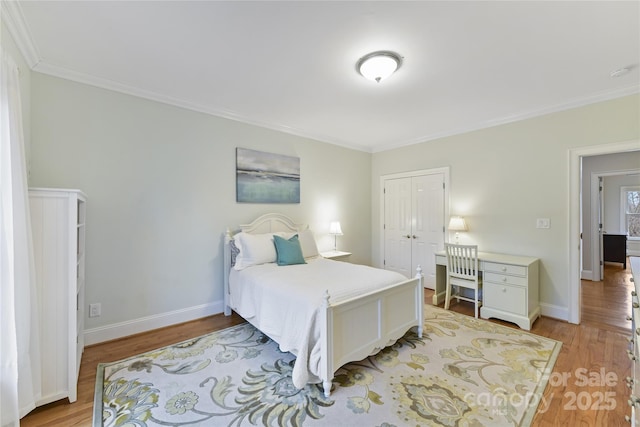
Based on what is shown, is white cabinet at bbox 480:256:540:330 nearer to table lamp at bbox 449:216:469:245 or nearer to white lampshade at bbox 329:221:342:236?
table lamp at bbox 449:216:469:245

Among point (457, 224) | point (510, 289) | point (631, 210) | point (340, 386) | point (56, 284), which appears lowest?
point (340, 386)

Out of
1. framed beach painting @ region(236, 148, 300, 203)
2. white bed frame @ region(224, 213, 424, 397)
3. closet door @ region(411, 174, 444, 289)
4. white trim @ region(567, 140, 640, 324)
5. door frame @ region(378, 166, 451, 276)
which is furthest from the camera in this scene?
closet door @ region(411, 174, 444, 289)

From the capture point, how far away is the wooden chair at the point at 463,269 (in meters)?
3.34

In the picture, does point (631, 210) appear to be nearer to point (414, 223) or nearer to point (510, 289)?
point (414, 223)

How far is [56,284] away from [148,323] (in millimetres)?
1304

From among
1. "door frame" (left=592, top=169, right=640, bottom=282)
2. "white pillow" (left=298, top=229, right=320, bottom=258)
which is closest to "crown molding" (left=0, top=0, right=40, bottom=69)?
"white pillow" (left=298, top=229, right=320, bottom=258)

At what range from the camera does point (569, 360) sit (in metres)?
2.36

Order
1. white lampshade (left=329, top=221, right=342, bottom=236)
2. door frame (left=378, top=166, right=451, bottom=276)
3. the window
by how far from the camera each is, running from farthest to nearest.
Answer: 1. the window
2. white lampshade (left=329, top=221, right=342, bottom=236)
3. door frame (left=378, top=166, right=451, bottom=276)

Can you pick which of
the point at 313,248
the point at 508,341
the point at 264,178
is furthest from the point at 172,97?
the point at 508,341

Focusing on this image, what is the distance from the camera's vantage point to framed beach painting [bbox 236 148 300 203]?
362 cm

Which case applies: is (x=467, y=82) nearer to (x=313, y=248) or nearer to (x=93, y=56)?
(x=313, y=248)

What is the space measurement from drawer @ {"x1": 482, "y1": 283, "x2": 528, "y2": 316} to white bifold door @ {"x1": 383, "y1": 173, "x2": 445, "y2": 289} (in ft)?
3.60

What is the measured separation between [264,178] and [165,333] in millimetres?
2205

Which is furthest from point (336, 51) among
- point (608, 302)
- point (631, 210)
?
point (631, 210)
